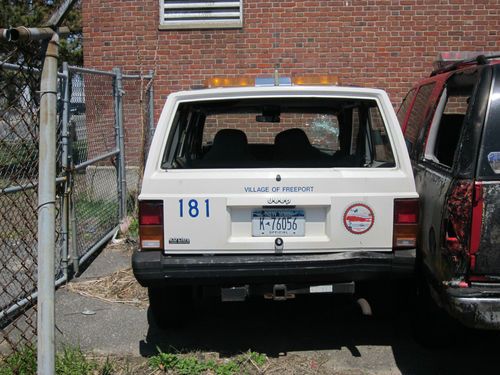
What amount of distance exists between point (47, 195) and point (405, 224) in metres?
2.16

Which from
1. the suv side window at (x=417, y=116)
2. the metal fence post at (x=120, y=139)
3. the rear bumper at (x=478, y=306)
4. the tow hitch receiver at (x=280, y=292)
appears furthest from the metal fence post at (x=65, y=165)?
the rear bumper at (x=478, y=306)

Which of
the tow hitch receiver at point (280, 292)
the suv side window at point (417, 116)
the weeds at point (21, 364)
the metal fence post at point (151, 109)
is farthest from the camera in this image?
the metal fence post at point (151, 109)

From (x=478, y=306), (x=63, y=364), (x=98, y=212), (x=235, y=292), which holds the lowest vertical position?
(x=63, y=364)

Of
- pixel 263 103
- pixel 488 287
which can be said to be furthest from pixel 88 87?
pixel 488 287

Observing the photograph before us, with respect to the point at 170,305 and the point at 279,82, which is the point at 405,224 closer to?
the point at 279,82

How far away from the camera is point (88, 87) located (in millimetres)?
7852

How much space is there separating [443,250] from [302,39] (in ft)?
21.2

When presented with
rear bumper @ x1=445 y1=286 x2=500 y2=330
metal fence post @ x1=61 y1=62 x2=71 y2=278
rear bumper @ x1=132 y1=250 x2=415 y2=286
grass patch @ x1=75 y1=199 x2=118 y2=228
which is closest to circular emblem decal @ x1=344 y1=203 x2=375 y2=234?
rear bumper @ x1=132 y1=250 x2=415 y2=286

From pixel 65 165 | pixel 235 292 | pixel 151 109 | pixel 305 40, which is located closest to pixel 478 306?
pixel 235 292

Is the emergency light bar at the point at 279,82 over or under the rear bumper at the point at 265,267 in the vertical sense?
over

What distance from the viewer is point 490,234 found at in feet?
9.96

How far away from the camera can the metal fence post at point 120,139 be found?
282 inches

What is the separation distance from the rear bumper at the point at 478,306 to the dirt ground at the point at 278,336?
0.84 m

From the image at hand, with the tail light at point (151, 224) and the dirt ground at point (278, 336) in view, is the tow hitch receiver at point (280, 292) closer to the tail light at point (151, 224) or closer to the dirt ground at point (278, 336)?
the dirt ground at point (278, 336)
